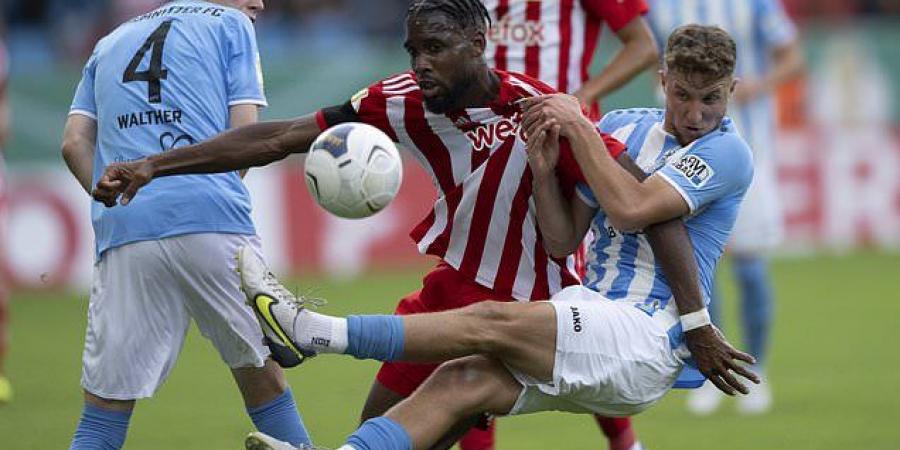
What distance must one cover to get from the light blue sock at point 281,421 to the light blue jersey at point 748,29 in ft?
14.5

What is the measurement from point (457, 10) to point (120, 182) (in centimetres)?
135

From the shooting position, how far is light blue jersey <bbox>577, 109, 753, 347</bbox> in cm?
561

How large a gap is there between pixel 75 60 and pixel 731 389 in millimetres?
12126

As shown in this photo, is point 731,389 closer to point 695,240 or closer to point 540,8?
point 695,240

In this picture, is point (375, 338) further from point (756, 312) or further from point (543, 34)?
point (756, 312)

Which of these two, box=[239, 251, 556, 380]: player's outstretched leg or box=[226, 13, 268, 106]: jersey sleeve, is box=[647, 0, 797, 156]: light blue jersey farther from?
box=[239, 251, 556, 380]: player's outstretched leg

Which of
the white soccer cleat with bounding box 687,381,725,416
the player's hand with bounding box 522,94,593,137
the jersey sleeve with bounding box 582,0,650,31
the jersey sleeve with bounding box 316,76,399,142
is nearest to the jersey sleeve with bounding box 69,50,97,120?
the jersey sleeve with bounding box 316,76,399,142

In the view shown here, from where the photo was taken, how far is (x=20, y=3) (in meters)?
17.8

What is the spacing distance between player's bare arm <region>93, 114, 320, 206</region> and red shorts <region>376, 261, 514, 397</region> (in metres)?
0.75

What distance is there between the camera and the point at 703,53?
18.7 feet

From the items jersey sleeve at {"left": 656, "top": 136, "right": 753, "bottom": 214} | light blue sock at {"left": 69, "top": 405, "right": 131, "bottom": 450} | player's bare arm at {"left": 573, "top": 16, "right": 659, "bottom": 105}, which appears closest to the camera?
jersey sleeve at {"left": 656, "top": 136, "right": 753, "bottom": 214}

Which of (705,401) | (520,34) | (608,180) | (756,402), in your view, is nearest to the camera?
(608,180)

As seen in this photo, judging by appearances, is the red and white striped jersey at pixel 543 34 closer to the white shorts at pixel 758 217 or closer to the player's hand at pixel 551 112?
the player's hand at pixel 551 112

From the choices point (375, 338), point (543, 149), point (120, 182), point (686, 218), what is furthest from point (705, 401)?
point (120, 182)
